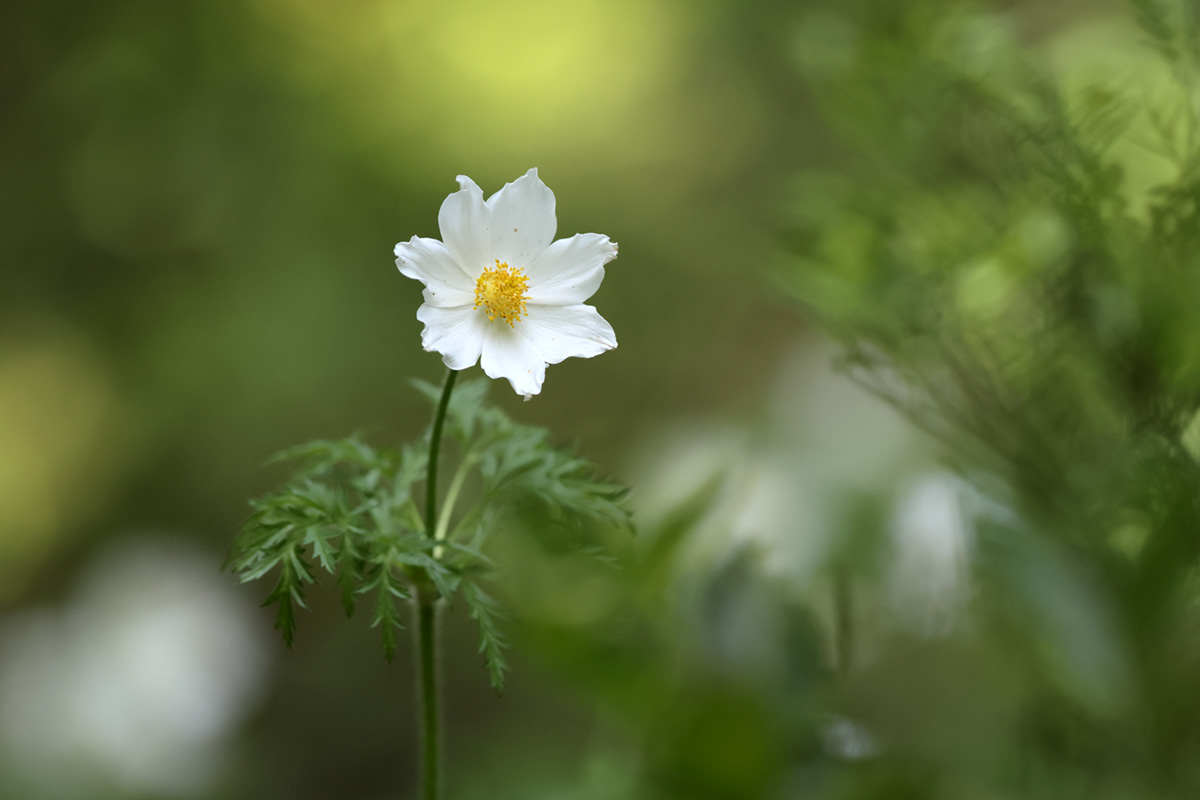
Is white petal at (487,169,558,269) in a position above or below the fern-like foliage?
above

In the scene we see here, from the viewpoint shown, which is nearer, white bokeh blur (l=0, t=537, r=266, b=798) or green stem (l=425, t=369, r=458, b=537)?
green stem (l=425, t=369, r=458, b=537)

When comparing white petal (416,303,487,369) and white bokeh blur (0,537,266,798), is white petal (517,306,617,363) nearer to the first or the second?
white petal (416,303,487,369)

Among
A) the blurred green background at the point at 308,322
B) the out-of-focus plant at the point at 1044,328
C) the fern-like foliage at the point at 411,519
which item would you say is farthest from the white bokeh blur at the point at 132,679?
the out-of-focus plant at the point at 1044,328

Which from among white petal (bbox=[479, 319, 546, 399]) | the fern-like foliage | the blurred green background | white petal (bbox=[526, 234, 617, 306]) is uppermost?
the blurred green background

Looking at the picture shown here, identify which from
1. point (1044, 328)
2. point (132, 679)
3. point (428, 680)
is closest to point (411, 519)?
point (428, 680)

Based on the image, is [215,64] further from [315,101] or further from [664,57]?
[664,57]

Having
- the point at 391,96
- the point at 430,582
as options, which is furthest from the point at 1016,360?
the point at 391,96

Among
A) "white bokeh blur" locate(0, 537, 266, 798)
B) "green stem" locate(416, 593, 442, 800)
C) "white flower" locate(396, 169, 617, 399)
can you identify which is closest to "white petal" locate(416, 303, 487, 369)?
"white flower" locate(396, 169, 617, 399)
